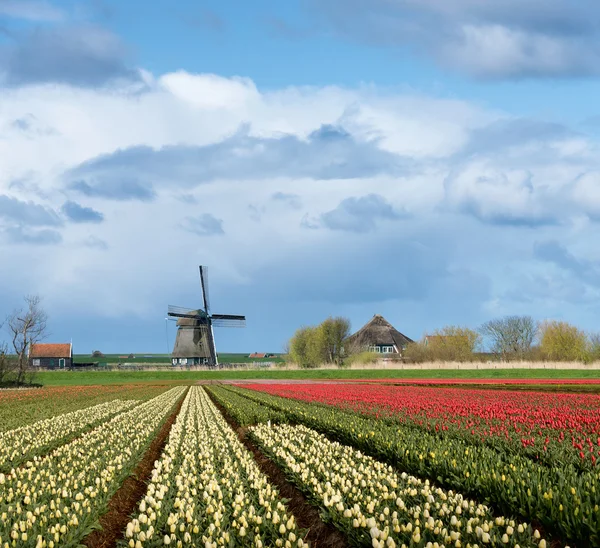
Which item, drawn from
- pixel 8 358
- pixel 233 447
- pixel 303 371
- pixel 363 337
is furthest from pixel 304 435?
pixel 363 337

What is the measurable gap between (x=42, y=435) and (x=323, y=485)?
1246 centimetres

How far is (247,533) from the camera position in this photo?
8672 millimetres

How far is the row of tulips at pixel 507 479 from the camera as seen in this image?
786 centimetres

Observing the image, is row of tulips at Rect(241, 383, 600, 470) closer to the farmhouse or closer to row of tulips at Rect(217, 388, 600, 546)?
row of tulips at Rect(217, 388, 600, 546)

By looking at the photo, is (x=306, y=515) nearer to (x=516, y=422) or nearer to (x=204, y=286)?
(x=516, y=422)

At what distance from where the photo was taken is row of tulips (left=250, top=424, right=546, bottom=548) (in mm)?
7516

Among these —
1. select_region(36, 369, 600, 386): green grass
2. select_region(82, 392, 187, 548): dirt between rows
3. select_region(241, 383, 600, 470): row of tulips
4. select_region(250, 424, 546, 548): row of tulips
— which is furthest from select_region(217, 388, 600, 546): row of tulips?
select_region(36, 369, 600, 386): green grass

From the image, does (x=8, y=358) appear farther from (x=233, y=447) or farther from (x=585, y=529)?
(x=585, y=529)

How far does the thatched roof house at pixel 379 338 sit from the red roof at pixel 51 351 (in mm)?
60003

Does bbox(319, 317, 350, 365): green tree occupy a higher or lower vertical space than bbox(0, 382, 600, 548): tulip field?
higher

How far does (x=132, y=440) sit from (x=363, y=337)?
311ft

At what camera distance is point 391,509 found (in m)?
9.13

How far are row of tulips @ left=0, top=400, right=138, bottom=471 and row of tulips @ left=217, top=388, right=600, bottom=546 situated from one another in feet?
29.3

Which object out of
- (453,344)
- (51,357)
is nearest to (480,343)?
(453,344)
